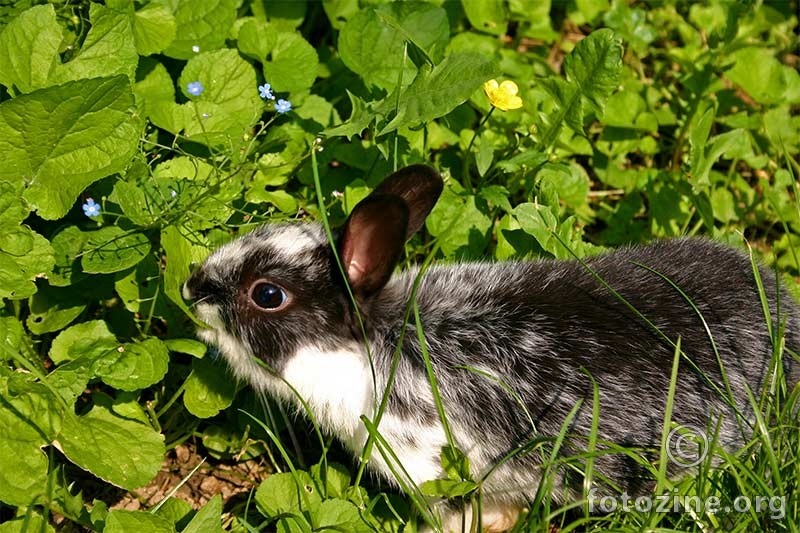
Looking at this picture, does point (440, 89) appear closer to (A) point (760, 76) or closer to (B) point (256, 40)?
(B) point (256, 40)

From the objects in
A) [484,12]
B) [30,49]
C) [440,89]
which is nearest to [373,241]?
[440,89]

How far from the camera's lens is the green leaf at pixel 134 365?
12.0 feet

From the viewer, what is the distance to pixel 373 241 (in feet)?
11.5

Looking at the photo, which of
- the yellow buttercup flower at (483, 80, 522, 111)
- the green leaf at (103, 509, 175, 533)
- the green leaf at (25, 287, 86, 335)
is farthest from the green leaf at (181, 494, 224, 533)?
the yellow buttercup flower at (483, 80, 522, 111)

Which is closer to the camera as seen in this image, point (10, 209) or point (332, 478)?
point (10, 209)

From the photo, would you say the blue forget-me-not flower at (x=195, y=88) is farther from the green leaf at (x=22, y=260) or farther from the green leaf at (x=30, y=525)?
the green leaf at (x=30, y=525)

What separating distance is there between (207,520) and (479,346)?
1119 millimetres

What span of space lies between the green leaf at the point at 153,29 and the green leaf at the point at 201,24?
186mm

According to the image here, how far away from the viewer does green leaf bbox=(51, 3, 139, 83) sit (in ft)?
12.9

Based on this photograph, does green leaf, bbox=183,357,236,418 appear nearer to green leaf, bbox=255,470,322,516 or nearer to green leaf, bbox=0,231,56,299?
green leaf, bbox=255,470,322,516

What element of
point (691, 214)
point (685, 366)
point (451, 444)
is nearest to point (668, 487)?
point (685, 366)

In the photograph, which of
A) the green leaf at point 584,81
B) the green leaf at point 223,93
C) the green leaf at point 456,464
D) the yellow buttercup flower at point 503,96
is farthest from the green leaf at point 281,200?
the green leaf at point 456,464

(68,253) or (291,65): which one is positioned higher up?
(291,65)

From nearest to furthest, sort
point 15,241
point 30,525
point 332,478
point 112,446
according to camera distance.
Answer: point 30,525
point 15,241
point 112,446
point 332,478
